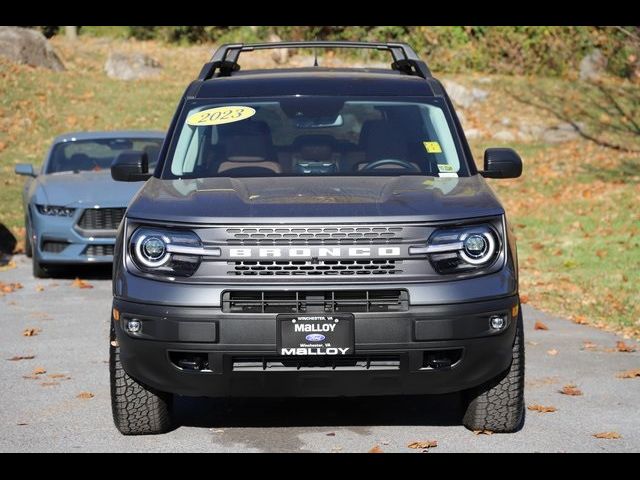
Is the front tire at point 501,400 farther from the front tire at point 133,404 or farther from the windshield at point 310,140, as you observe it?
the front tire at point 133,404

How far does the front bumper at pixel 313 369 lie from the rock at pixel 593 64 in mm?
22229

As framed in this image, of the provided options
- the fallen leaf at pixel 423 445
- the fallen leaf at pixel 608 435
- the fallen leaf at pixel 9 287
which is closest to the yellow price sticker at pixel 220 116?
the fallen leaf at pixel 423 445

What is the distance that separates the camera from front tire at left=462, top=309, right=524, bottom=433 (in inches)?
258

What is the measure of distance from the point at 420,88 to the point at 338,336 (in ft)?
7.52

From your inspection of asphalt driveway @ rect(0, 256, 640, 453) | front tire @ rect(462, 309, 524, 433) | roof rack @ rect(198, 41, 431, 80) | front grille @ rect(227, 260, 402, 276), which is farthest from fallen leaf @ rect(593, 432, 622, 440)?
roof rack @ rect(198, 41, 431, 80)

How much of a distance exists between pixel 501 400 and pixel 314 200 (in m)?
1.37

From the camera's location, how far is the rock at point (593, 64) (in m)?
27.7

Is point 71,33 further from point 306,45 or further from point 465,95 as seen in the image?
point 306,45

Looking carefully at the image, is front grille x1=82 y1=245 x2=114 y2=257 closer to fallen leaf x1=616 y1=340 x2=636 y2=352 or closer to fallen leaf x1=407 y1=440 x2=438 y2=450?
fallen leaf x1=616 y1=340 x2=636 y2=352

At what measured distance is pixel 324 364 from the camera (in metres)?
6.18
